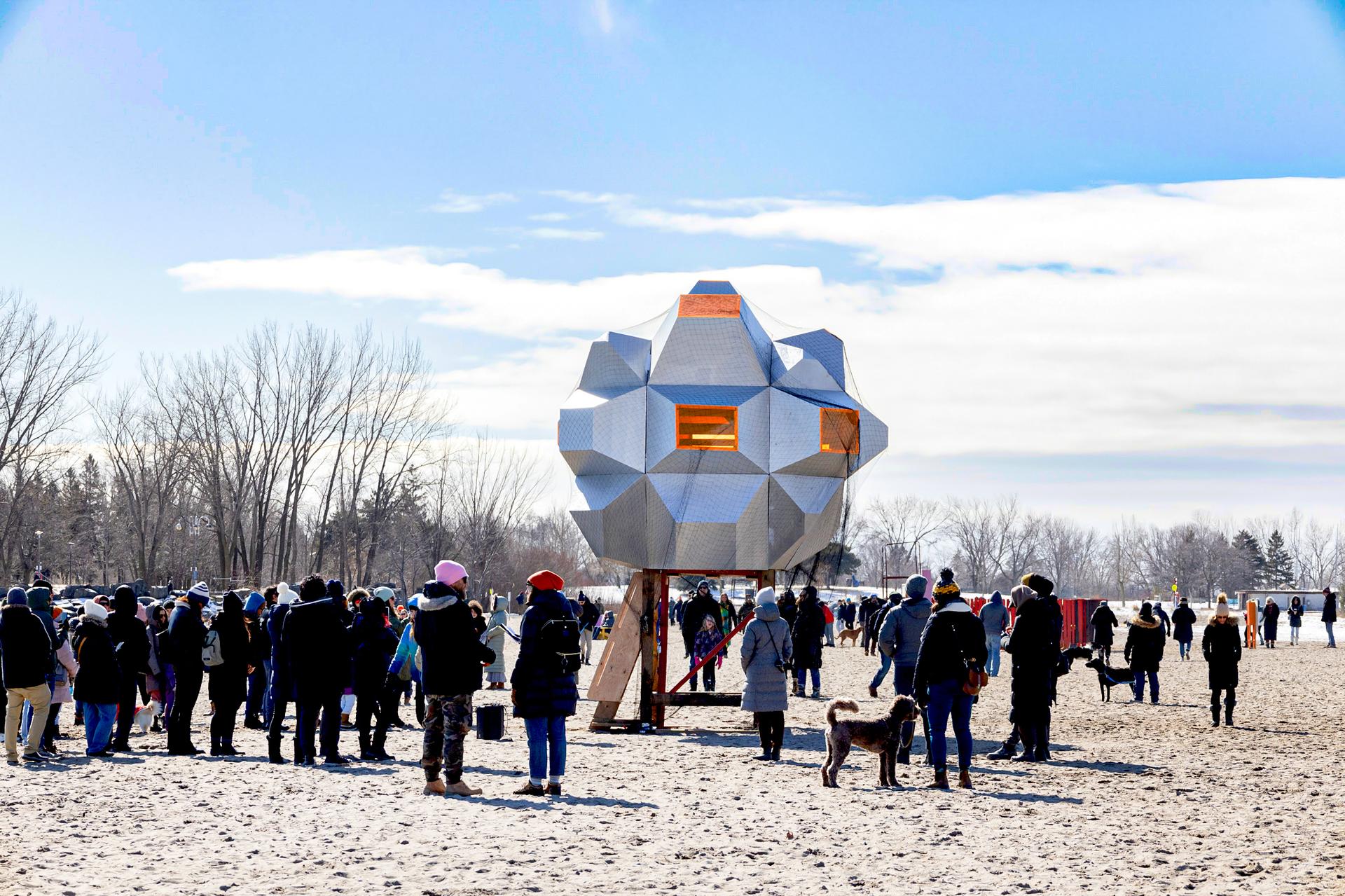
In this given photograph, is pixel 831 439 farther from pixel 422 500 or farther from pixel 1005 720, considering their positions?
pixel 422 500

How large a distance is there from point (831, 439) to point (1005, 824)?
7.95 metres

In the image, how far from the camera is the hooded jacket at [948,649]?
11.7 metres

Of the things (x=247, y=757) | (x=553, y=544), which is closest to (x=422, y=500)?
(x=553, y=544)

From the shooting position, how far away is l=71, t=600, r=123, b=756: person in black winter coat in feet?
44.9

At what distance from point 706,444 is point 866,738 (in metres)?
6.04

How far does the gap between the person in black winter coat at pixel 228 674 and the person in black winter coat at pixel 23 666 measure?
1.64m

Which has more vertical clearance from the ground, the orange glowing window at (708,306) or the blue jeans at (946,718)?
the orange glowing window at (708,306)

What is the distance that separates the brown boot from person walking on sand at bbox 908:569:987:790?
3986mm

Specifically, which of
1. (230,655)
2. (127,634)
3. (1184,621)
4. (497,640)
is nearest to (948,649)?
(230,655)

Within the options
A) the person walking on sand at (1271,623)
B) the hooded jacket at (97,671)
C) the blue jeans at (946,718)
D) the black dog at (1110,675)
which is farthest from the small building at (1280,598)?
the hooded jacket at (97,671)

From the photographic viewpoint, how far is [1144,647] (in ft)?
65.8

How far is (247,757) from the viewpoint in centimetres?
1357

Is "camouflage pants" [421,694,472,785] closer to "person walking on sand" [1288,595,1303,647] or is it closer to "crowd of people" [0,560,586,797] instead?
"crowd of people" [0,560,586,797]

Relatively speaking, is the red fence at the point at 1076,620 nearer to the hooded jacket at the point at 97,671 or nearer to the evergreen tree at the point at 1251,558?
the hooded jacket at the point at 97,671
